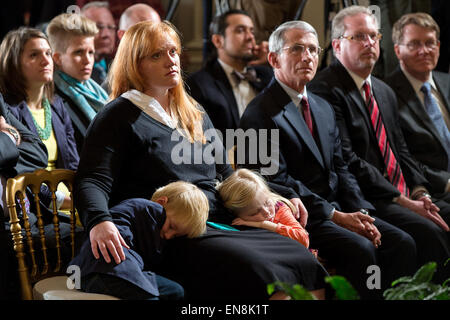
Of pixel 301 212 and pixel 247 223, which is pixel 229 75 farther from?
pixel 247 223

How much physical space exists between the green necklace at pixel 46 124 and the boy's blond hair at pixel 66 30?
44 cm

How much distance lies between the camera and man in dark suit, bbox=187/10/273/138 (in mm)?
3885

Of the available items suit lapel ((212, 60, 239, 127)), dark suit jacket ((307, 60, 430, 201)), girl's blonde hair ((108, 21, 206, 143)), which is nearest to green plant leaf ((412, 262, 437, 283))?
girl's blonde hair ((108, 21, 206, 143))

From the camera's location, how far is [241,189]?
2.68 m

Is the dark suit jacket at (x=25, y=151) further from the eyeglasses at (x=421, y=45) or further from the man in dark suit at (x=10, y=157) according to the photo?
the eyeglasses at (x=421, y=45)

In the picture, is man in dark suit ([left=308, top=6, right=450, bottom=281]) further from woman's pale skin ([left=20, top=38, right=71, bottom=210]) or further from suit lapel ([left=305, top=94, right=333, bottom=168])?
woman's pale skin ([left=20, top=38, right=71, bottom=210])

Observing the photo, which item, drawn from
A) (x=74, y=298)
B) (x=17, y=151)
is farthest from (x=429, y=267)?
(x=17, y=151)

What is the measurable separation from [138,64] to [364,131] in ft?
4.22

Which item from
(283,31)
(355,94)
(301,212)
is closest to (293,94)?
(283,31)

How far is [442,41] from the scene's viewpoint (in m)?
4.45
